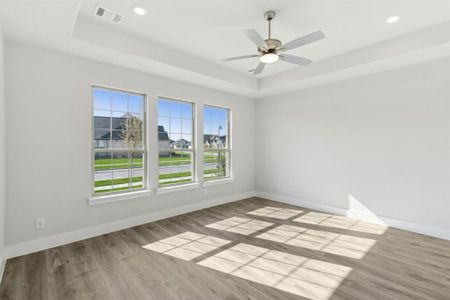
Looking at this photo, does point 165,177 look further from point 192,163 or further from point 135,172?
point 192,163

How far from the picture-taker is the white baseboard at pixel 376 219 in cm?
324

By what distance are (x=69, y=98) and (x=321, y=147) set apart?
4632 mm

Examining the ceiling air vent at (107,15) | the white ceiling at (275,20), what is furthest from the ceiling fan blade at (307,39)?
the ceiling air vent at (107,15)

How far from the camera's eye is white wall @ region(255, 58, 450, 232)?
329 centimetres

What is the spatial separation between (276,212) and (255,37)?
11.1ft

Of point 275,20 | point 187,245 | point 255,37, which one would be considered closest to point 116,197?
point 187,245

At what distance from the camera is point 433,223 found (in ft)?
10.8

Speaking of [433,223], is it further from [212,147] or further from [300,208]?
[212,147]

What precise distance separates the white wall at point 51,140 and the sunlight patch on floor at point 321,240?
2475mm

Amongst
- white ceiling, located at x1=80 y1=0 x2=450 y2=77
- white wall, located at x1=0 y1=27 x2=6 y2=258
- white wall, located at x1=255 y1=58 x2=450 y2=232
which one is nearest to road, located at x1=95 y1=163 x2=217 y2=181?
white wall, located at x1=0 y1=27 x2=6 y2=258

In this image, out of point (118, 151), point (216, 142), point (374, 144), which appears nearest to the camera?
point (118, 151)

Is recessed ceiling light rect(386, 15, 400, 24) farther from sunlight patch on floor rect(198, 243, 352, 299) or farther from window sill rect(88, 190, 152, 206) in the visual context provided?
window sill rect(88, 190, 152, 206)

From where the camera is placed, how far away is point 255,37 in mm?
2439

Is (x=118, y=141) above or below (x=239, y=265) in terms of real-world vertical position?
above
